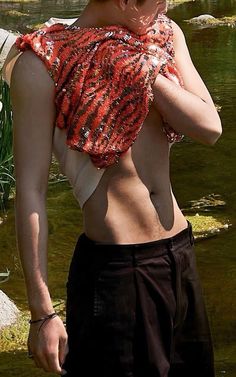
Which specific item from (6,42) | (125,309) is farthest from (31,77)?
(6,42)

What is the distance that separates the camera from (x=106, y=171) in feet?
7.64

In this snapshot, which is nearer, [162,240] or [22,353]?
[162,240]

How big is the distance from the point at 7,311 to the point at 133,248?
1951mm

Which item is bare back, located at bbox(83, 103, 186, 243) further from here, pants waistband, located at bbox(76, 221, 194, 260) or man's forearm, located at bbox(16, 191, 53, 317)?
man's forearm, located at bbox(16, 191, 53, 317)

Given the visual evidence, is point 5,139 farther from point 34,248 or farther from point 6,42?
point 6,42

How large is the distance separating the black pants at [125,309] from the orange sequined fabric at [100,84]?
217 mm

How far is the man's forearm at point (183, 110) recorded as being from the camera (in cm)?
227

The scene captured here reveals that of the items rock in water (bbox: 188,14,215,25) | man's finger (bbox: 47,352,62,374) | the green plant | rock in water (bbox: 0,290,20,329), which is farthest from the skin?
rock in water (bbox: 188,14,215,25)

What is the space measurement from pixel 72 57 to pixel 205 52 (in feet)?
28.8

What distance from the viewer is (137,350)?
Answer: 7.64 feet

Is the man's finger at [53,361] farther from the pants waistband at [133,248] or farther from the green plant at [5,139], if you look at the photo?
the green plant at [5,139]

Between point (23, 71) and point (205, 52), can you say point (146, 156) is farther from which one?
point (205, 52)

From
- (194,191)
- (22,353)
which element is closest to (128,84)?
(22,353)

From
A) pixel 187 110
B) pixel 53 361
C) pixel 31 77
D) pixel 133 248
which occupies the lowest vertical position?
pixel 53 361
